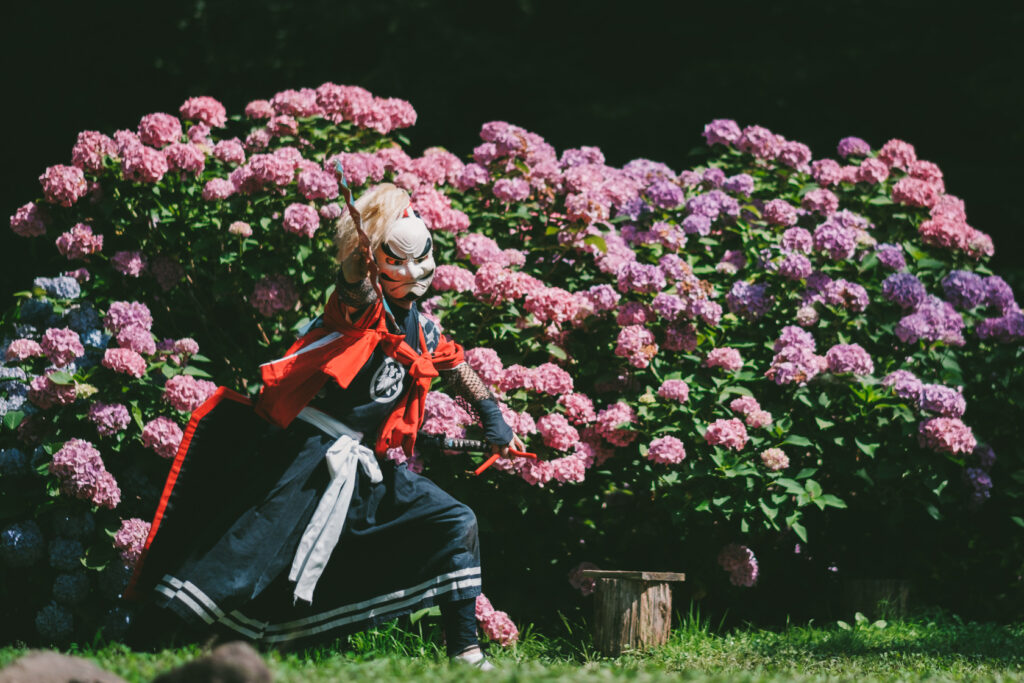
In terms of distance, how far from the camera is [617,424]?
3.99m

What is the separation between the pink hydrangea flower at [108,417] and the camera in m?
3.71

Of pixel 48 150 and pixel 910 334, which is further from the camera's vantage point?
pixel 48 150

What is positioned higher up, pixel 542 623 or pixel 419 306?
pixel 419 306

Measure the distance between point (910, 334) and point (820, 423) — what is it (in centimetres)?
60

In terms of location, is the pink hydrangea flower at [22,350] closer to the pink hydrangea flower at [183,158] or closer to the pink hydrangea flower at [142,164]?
the pink hydrangea flower at [142,164]

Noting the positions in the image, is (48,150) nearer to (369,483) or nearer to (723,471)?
(369,483)

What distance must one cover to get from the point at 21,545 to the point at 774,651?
3.00 meters

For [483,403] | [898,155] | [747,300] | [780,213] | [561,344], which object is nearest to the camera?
[483,403]

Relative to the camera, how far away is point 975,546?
502 centimetres

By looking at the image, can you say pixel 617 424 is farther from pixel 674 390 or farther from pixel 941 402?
pixel 941 402

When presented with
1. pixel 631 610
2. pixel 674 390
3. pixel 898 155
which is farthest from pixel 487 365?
pixel 898 155

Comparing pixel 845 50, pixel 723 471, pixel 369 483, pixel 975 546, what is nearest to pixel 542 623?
pixel 723 471

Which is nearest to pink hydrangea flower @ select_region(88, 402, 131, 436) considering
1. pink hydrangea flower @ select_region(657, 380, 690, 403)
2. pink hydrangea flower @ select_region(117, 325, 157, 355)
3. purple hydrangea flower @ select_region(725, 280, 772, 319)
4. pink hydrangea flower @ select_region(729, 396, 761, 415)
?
pink hydrangea flower @ select_region(117, 325, 157, 355)

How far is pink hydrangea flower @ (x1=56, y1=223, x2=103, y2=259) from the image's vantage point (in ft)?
13.2
